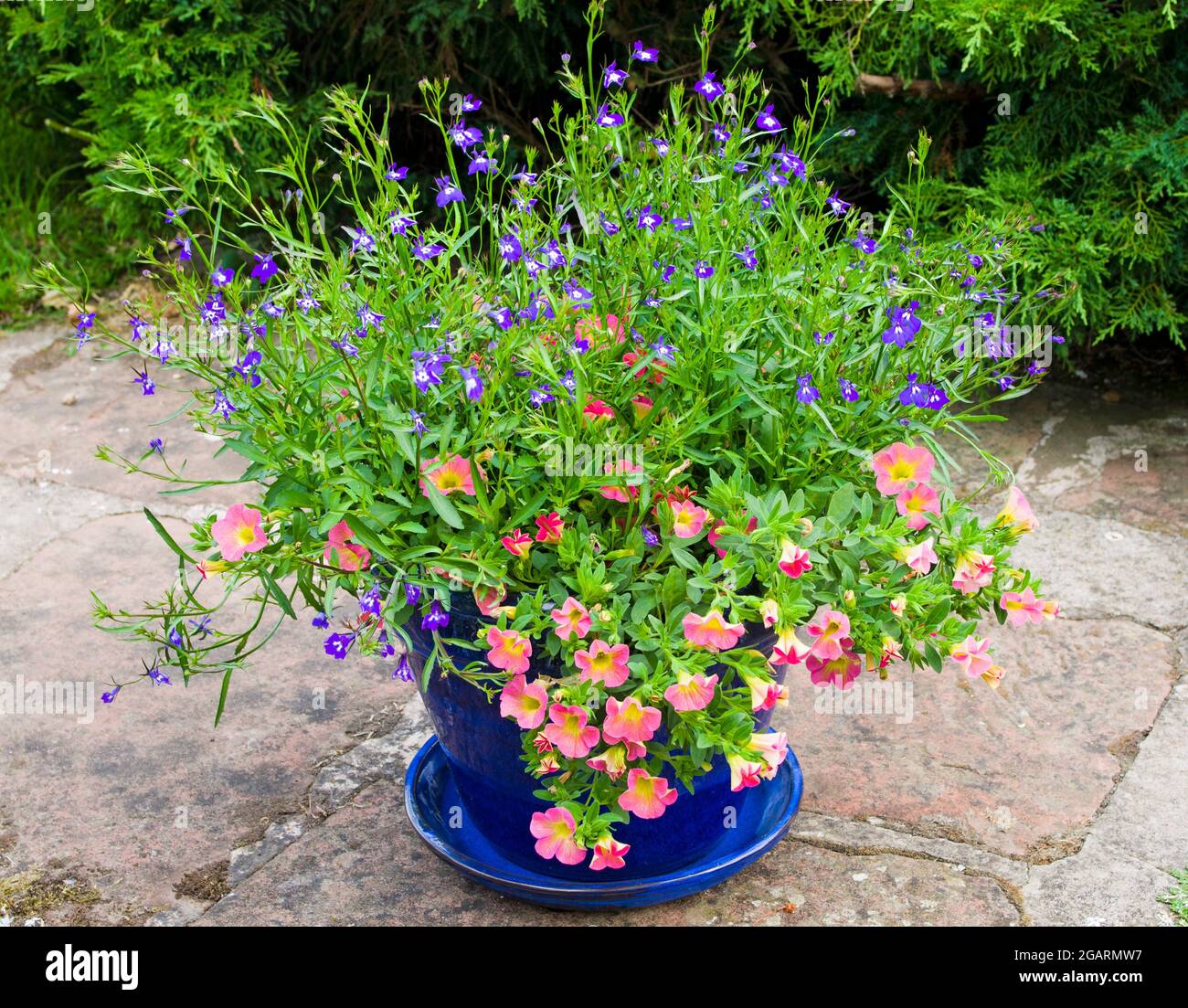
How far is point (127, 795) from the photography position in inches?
95.0

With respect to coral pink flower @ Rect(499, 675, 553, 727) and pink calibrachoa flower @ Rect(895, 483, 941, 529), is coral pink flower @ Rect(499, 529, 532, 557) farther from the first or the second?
pink calibrachoa flower @ Rect(895, 483, 941, 529)

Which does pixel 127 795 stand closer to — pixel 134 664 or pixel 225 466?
pixel 134 664

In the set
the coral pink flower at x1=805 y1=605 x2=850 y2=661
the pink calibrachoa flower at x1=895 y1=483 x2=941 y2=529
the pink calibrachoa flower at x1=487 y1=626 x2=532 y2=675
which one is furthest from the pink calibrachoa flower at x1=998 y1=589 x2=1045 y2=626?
the pink calibrachoa flower at x1=487 y1=626 x2=532 y2=675

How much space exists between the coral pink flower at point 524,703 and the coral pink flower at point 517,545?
17 cm

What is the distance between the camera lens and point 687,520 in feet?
5.94

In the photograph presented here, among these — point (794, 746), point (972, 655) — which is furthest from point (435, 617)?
point (794, 746)

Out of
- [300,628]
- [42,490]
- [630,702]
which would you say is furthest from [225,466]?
[630,702]

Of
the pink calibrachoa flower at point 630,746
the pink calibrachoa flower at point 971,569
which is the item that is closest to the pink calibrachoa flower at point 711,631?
the pink calibrachoa flower at point 630,746

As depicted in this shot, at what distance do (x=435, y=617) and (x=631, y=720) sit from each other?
0.29 meters

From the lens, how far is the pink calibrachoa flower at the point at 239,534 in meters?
1.78

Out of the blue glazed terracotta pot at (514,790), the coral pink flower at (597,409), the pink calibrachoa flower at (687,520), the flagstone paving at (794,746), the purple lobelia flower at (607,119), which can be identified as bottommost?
the flagstone paving at (794,746)

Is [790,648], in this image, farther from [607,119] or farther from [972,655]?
[607,119]

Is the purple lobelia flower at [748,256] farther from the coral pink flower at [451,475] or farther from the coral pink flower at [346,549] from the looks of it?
the coral pink flower at [346,549]

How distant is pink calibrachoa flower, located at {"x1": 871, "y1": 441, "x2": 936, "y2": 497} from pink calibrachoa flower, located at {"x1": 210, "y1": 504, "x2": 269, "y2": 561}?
0.88m
